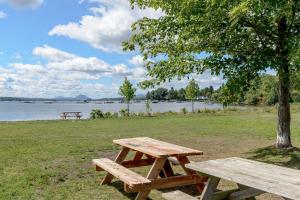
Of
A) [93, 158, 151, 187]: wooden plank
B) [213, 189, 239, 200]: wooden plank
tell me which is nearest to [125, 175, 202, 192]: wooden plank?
[93, 158, 151, 187]: wooden plank

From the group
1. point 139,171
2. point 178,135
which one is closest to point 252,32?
point 139,171

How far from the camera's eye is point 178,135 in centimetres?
1756

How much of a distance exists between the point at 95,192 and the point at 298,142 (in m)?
9.12

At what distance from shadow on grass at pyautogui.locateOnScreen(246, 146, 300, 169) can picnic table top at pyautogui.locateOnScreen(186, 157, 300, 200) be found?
5.19m

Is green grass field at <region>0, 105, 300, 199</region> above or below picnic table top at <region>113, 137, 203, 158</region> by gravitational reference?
below

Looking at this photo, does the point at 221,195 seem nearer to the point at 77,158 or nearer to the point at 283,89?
the point at 77,158

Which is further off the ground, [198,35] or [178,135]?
[198,35]

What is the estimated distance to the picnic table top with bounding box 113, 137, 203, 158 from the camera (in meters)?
6.57

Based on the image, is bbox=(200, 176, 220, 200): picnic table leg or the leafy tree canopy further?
the leafy tree canopy

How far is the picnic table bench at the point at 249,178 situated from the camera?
4027 millimetres

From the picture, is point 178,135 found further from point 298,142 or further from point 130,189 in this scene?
point 130,189

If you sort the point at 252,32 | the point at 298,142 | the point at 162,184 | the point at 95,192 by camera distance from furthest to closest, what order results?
1. the point at 298,142
2. the point at 252,32
3. the point at 95,192
4. the point at 162,184

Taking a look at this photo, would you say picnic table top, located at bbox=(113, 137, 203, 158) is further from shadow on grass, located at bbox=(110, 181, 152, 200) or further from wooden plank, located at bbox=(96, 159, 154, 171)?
shadow on grass, located at bbox=(110, 181, 152, 200)

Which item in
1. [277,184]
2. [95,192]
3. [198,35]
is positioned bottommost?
[95,192]
